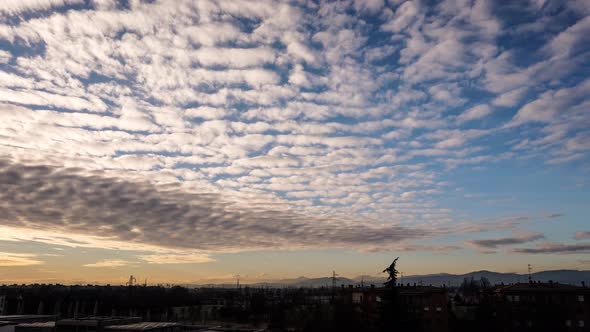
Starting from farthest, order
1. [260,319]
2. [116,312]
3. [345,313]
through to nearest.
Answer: [116,312], [260,319], [345,313]

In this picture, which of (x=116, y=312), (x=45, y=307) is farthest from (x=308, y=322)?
(x=45, y=307)

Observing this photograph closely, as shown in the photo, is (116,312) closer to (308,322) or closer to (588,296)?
(308,322)

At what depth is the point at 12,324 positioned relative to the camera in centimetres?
6456

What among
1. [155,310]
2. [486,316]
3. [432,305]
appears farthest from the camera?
[155,310]

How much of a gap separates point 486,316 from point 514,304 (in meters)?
13.7

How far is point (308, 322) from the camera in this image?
3199 inches

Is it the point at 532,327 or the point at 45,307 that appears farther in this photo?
the point at 45,307

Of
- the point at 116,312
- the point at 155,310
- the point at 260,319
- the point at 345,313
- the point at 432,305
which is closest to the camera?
the point at 345,313

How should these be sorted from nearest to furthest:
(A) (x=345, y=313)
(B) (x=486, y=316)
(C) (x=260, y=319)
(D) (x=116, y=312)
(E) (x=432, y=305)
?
1. (B) (x=486, y=316)
2. (A) (x=345, y=313)
3. (E) (x=432, y=305)
4. (C) (x=260, y=319)
5. (D) (x=116, y=312)

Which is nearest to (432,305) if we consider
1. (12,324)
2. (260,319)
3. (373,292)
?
(373,292)

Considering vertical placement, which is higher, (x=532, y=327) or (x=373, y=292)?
(x=373, y=292)

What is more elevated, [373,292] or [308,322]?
[373,292]

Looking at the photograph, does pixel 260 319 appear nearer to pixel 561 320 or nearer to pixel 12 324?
pixel 12 324

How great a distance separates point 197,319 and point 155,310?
992 inches
